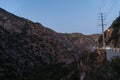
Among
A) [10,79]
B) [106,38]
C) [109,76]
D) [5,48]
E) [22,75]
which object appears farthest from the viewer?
[5,48]

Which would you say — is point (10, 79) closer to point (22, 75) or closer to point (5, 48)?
point (22, 75)

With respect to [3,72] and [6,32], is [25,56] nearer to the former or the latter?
[6,32]

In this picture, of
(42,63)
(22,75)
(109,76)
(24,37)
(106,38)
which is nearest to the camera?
(109,76)

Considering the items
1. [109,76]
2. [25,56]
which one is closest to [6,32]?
[25,56]

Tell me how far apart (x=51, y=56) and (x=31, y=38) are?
15686mm

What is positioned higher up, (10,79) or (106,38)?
(106,38)

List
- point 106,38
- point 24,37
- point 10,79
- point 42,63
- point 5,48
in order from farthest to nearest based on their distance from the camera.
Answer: point 24,37, point 42,63, point 5,48, point 10,79, point 106,38

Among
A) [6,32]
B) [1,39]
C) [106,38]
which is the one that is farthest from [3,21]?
[106,38]

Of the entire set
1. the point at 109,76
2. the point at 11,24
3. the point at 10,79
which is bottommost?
the point at 10,79

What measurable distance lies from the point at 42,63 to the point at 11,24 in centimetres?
3541

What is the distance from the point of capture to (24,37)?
19588cm

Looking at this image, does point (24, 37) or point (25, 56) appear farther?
point (24, 37)

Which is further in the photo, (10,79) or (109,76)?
(10,79)

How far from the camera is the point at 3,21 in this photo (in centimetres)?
18788
